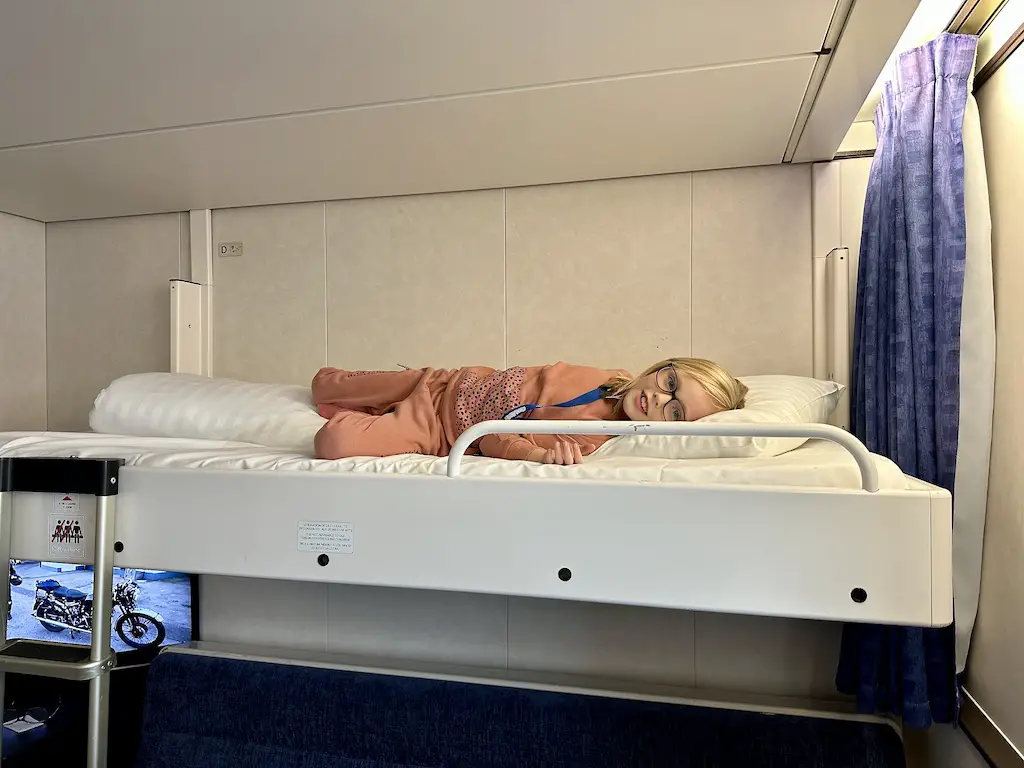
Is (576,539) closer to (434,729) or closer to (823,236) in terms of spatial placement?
(434,729)

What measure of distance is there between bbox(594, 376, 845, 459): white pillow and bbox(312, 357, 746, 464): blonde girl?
0.25 ft

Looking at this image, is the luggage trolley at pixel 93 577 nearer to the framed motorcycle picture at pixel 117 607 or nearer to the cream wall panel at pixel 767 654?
the framed motorcycle picture at pixel 117 607

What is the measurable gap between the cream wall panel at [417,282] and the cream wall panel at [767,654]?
100 cm

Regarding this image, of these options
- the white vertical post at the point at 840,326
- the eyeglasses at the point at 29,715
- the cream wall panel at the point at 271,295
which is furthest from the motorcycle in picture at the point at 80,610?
the white vertical post at the point at 840,326

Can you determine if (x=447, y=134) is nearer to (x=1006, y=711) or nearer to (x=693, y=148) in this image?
(x=693, y=148)

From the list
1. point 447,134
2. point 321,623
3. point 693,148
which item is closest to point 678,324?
point 693,148

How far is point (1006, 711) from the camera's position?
1306mm

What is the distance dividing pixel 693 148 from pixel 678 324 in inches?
19.3

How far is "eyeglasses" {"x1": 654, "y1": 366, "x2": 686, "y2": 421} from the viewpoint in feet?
5.01

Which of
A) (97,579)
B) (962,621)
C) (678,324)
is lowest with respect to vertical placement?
(962,621)

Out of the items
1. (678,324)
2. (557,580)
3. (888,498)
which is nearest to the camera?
(888,498)

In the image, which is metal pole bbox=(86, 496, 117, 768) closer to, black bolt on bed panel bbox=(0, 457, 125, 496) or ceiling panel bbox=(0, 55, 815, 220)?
black bolt on bed panel bbox=(0, 457, 125, 496)

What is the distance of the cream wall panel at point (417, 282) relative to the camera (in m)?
2.11

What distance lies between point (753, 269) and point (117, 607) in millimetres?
2234
